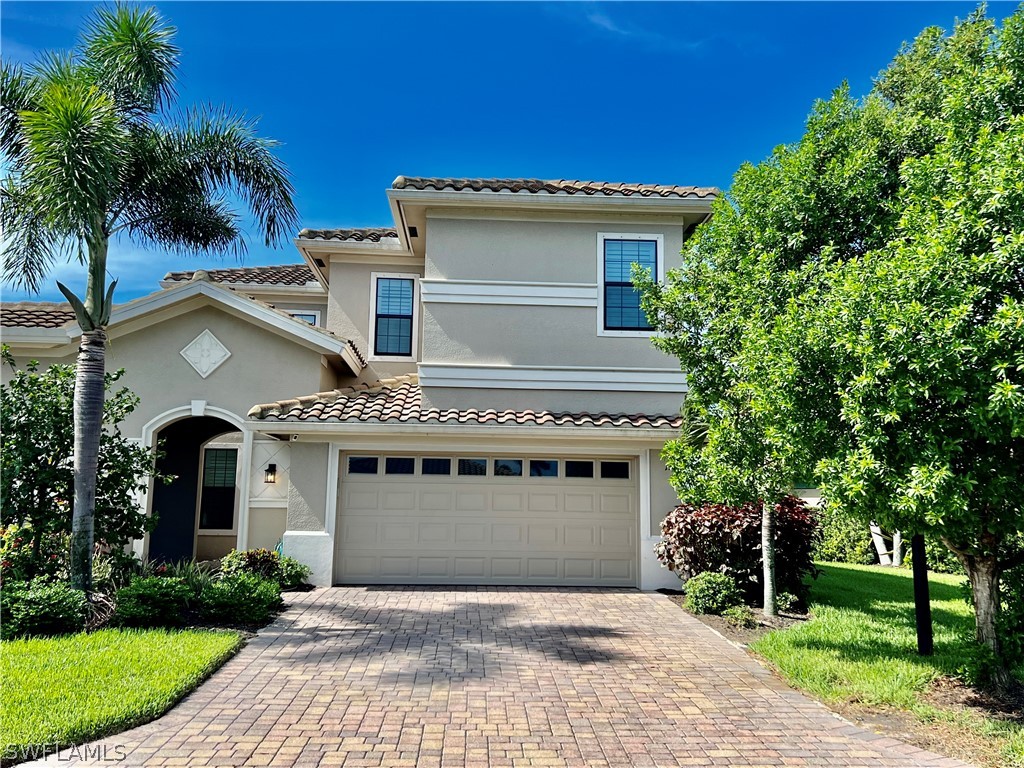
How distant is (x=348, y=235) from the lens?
53.0 feet

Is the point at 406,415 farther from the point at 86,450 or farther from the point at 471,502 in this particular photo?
the point at 86,450

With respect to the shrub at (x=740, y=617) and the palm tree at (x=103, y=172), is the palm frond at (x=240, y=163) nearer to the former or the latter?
the palm tree at (x=103, y=172)

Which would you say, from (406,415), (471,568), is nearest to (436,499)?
(471,568)

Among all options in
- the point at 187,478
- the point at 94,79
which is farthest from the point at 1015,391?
the point at 187,478

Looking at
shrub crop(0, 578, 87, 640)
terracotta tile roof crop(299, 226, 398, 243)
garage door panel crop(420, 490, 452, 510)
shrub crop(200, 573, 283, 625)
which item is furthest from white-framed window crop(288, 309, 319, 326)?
shrub crop(0, 578, 87, 640)

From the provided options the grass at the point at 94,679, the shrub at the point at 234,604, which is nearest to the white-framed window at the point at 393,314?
the shrub at the point at 234,604

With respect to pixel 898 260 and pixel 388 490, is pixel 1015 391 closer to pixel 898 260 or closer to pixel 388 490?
pixel 898 260

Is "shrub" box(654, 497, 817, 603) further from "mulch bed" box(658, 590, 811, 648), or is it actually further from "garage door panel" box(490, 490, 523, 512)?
"garage door panel" box(490, 490, 523, 512)

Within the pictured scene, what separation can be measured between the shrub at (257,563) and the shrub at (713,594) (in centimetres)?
692

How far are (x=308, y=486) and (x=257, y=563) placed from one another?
160 centimetres

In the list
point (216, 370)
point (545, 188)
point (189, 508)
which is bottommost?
point (189, 508)

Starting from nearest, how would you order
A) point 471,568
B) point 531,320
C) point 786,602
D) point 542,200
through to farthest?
point 786,602 < point 471,568 < point 542,200 < point 531,320

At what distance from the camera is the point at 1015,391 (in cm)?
490

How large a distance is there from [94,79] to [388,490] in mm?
8083
